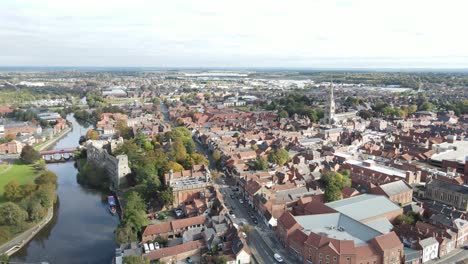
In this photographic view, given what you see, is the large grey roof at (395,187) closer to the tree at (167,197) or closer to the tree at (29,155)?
the tree at (167,197)

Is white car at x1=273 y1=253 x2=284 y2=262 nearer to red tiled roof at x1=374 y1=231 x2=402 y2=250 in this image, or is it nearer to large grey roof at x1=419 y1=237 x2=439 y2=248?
red tiled roof at x1=374 y1=231 x2=402 y2=250

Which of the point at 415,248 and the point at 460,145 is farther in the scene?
the point at 460,145

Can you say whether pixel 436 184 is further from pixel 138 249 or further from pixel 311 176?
pixel 138 249

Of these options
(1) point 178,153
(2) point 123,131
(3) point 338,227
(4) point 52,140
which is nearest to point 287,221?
(3) point 338,227

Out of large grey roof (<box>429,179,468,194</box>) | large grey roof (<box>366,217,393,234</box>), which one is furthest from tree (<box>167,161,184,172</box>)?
large grey roof (<box>429,179,468,194</box>)

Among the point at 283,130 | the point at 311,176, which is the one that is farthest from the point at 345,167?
the point at 283,130

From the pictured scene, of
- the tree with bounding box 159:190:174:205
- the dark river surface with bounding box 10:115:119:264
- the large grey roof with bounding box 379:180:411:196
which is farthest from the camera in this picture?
the tree with bounding box 159:190:174:205

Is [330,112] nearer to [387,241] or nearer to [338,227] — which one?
[338,227]

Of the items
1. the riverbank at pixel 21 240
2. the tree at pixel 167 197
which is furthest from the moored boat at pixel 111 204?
the riverbank at pixel 21 240
